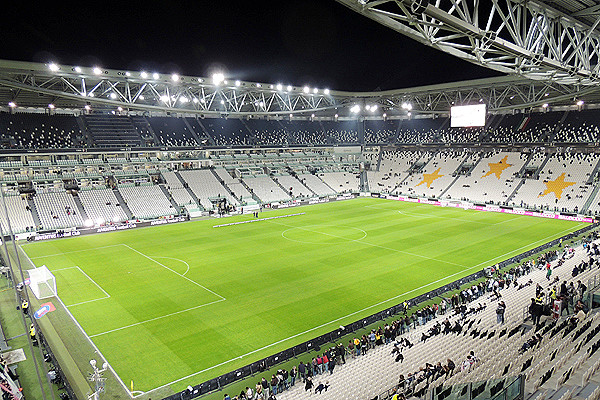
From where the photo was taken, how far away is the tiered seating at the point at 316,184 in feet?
212

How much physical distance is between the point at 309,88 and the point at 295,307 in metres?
37.9

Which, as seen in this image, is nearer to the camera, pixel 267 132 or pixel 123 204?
pixel 123 204

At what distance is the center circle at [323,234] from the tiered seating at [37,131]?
107ft

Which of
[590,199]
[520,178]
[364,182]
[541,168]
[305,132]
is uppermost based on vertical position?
[305,132]

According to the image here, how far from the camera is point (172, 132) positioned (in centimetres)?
6078

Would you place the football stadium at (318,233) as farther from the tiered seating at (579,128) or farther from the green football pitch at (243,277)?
the tiered seating at (579,128)

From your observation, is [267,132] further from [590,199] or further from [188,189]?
[590,199]

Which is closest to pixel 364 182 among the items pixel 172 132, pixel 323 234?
pixel 172 132

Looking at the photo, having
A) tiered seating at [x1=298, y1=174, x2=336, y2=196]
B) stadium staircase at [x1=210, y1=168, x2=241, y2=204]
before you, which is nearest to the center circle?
stadium staircase at [x1=210, y1=168, x2=241, y2=204]

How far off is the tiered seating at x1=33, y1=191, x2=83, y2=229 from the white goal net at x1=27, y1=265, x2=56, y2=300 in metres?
20.3

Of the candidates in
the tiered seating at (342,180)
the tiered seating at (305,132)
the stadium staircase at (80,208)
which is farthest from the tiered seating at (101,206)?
the tiered seating at (342,180)

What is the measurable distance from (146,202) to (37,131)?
16.4 meters

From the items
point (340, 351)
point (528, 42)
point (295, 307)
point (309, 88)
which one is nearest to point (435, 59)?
point (309, 88)

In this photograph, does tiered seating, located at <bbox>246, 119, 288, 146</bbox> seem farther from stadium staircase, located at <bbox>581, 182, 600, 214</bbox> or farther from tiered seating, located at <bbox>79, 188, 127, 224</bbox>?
stadium staircase, located at <bbox>581, 182, 600, 214</bbox>
